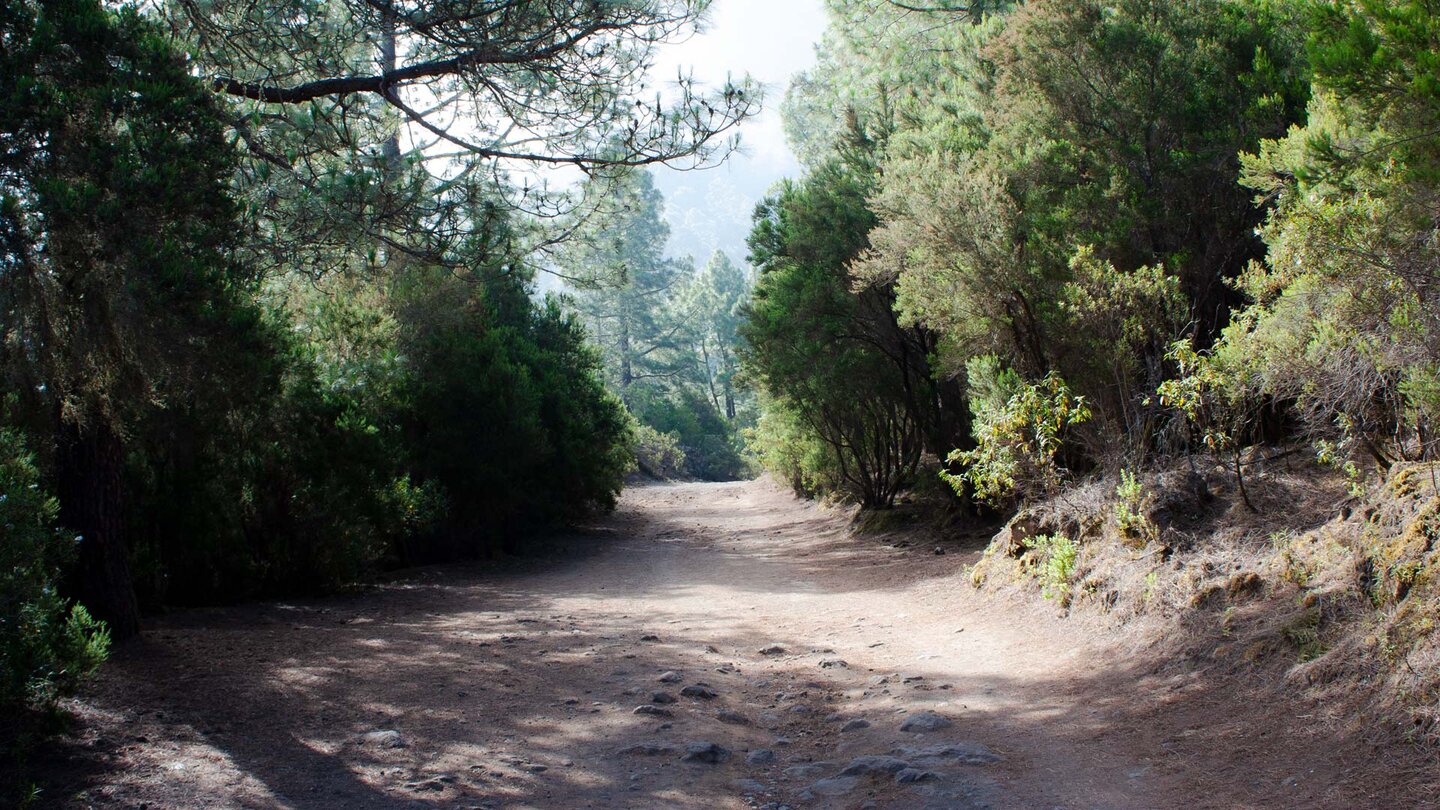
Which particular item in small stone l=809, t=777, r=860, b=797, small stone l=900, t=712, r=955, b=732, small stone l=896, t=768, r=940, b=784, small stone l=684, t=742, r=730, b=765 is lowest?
small stone l=809, t=777, r=860, b=797

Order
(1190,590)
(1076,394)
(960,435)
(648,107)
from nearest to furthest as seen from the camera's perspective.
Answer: (1190,590), (648,107), (1076,394), (960,435)

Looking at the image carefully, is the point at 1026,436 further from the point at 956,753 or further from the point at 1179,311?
the point at 956,753

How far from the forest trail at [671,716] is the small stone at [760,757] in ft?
0.10

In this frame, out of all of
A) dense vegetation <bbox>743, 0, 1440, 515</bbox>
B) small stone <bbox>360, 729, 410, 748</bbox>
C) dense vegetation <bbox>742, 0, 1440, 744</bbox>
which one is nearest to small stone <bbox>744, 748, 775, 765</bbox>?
small stone <bbox>360, 729, 410, 748</bbox>

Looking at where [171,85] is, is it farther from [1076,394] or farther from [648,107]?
[1076,394]

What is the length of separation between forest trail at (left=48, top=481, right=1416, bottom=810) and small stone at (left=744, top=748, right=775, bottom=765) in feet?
0.10

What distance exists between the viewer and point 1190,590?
6602 mm

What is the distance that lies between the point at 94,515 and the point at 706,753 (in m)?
5.17

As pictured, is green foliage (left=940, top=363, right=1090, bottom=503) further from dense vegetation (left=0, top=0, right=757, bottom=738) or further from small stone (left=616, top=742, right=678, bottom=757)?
small stone (left=616, top=742, right=678, bottom=757)

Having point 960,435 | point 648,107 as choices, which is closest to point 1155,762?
point 648,107

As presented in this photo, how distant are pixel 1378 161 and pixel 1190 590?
3.16 m

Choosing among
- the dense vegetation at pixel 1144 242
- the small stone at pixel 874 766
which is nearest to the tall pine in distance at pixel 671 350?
the dense vegetation at pixel 1144 242

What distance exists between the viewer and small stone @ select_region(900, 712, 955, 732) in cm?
557

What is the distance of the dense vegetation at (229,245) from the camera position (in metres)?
5.66
